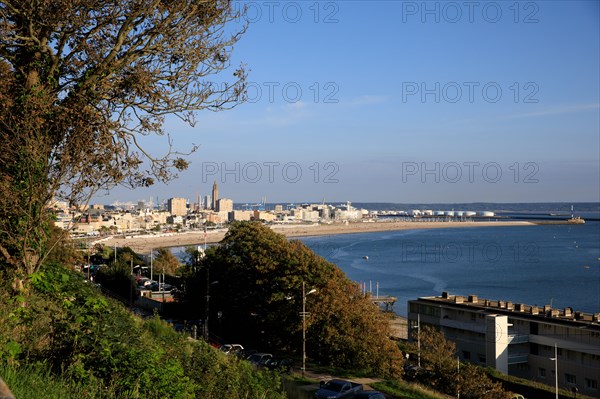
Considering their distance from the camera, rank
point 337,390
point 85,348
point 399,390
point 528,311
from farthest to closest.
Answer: point 528,311, point 399,390, point 337,390, point 85,348

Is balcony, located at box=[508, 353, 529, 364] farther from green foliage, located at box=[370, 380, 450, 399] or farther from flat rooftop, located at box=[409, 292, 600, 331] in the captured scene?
green foliage, located at box=[370, 380, 450, 399]

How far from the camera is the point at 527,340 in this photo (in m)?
29.8

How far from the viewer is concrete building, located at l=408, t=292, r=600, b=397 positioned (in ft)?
90.1

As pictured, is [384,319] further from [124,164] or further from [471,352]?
[124,164]

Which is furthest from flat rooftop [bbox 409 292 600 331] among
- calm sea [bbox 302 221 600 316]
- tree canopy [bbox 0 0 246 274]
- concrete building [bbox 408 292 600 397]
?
tree canopy [bbox 0 0 246 274]

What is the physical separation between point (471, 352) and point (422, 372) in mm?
8447

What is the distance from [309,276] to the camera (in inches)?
894

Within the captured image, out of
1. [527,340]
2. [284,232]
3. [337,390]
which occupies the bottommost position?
[284,232]

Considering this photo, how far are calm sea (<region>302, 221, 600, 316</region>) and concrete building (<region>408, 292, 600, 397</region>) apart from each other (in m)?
16.9

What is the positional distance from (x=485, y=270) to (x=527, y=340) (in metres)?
48.7

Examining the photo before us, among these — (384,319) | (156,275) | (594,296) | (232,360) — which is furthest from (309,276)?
(594,296)

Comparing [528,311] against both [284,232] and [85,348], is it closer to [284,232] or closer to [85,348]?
[85,348]

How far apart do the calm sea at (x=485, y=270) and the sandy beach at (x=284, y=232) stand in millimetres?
26750

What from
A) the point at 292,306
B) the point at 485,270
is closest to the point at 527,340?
the point at 292,306
